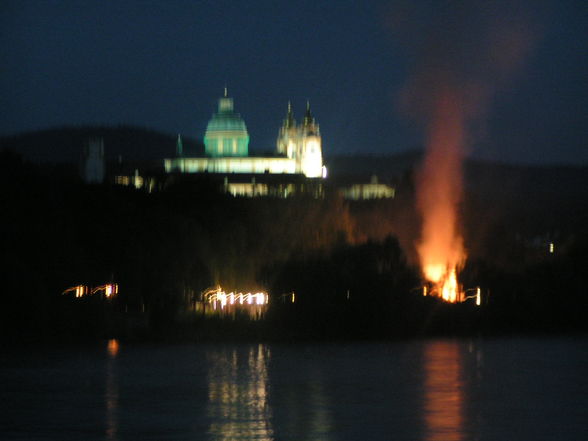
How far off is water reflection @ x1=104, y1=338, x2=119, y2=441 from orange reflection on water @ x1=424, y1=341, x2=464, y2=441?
6493 millimetres

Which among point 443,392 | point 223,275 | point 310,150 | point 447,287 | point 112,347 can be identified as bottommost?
point 443,392

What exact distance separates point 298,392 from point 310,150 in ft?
266

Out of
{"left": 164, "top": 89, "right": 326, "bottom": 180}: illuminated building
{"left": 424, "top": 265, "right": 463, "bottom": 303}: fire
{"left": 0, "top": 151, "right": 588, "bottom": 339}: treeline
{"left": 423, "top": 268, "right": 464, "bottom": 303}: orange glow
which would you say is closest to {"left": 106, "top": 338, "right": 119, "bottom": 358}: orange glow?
{"left": 0, "top": 151, "right": 588, "bottom": 339}: treeline

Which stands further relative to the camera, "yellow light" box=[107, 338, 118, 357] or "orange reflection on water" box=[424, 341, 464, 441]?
"yellow light" box=[107, 338, 118, 357]

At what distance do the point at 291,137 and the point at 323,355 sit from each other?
74625 millimetres

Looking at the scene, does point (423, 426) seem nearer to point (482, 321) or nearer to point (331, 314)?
point (331, 314)

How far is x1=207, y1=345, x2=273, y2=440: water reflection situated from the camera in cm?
3216

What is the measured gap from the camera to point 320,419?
33812mm

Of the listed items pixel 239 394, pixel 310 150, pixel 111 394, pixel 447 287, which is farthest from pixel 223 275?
pixel 310 150

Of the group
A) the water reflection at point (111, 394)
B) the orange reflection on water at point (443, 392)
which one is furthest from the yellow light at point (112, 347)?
the orange reflection on water at point (443, 392)

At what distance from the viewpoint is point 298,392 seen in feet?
129

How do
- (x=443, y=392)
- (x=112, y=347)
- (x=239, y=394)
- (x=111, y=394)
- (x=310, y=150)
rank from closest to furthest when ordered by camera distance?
(x=111, y=394) → (x=239, y=394) → (x=443, y=392) → (x=112, y=347) → (x=310, y=150)

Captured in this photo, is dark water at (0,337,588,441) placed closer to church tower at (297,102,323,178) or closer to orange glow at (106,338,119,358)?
orange glow at (106,338,119,358)

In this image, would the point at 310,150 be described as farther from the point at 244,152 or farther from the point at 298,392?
the point at 298,392
